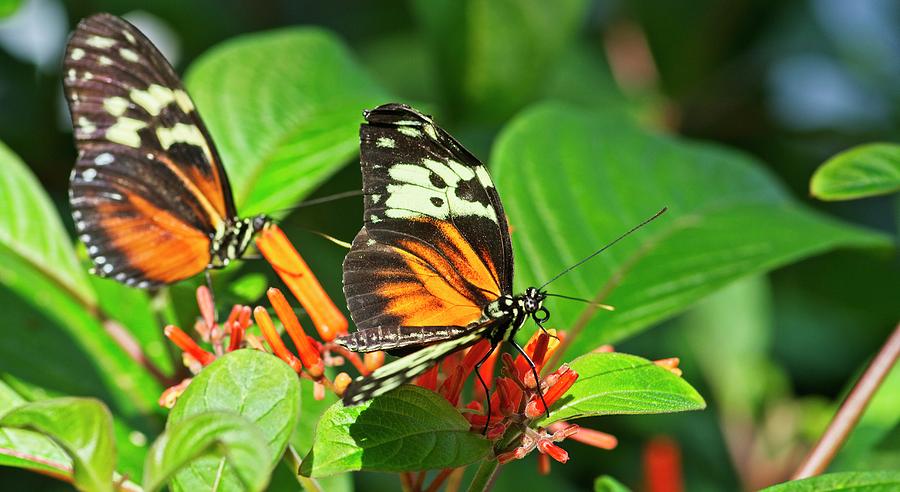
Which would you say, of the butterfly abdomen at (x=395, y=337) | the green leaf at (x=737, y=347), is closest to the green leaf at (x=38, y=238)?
the butterfly abdomen at (x=395, y=337)

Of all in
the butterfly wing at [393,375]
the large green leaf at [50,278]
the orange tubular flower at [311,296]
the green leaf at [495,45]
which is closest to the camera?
the butterfly wing at [393,375]

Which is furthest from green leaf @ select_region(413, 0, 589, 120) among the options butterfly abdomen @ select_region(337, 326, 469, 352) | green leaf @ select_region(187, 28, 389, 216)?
butterfly abdomen @ select_region(337, 326, 469, 352)

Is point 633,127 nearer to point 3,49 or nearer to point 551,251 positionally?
point 551,251

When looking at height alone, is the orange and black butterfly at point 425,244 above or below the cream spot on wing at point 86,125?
below

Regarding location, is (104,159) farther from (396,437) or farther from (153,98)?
(396,437)

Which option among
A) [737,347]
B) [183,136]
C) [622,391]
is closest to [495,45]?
[183,136]

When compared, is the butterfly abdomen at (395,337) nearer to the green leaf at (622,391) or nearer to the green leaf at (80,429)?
the green leaf at (622,391)

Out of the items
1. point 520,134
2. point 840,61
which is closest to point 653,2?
point 840,61
